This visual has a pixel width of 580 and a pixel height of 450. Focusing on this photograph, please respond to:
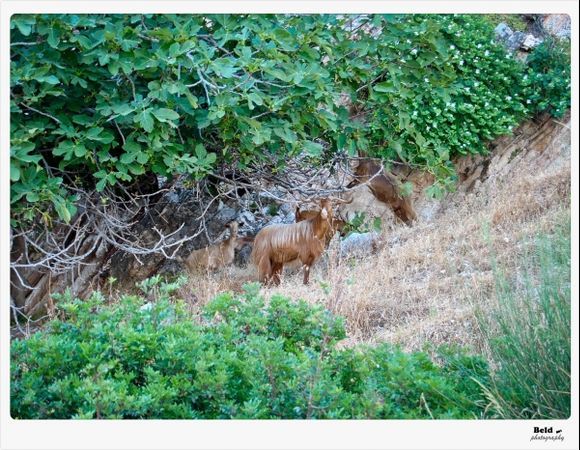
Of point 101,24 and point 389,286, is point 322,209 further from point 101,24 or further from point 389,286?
point 101,24

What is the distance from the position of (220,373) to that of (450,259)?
9.75 feet

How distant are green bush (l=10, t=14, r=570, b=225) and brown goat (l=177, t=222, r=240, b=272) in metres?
1.63

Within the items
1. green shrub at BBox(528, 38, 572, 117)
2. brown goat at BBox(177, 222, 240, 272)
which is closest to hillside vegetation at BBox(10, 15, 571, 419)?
brown goat at BBox(177, 222, 240, 272)

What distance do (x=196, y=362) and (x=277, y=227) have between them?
3.35 metres

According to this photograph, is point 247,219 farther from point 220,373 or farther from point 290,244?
point 220,373

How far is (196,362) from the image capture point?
3.46 meters

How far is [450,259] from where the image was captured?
5727mm

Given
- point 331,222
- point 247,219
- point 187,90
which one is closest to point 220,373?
point 187,90

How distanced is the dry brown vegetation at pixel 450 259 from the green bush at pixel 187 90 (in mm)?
1044

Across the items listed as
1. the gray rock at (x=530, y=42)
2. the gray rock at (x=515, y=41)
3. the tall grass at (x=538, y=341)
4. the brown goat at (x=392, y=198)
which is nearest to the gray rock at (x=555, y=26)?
the gray rock at (x=530, y=42)

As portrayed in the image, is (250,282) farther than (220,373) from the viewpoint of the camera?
Yes

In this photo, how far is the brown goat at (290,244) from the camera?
20.8ft

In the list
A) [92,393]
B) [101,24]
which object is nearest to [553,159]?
[101,24]

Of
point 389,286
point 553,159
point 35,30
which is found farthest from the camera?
point 553,159
